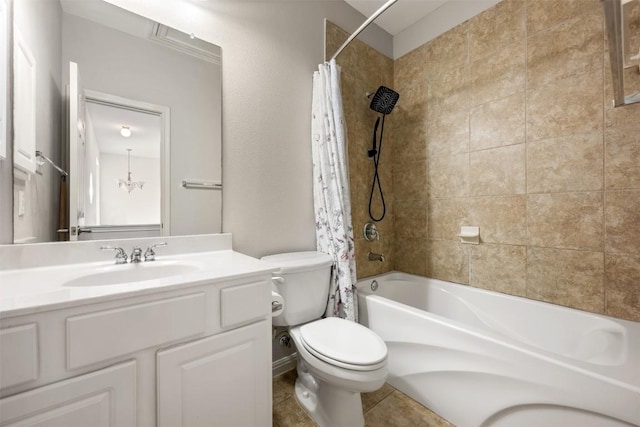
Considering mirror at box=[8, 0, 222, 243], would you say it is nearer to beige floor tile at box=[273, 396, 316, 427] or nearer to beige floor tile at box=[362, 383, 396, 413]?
beige floor tile at box=[273, 396, 316, 427]

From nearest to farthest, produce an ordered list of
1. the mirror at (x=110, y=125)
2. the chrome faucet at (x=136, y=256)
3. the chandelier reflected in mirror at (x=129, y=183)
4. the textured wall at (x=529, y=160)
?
the mirror at (x=110, y=125) < the chrome faucet at (x=136, y=256) < the chandelier reflected in mirror at (x=129, y=183) < the textured wall at (x=529, y=160)

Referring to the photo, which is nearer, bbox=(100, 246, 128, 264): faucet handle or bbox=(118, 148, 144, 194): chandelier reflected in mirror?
bbox=(100, 246, 128, 264): faucet handle

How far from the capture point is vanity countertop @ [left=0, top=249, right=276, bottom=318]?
0.60 meters

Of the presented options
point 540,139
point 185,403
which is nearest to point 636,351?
point 540,139

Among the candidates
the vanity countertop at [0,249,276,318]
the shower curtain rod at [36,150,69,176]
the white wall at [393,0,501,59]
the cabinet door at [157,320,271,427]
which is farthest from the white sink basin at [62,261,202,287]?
the white wall at [393,0,501,59]

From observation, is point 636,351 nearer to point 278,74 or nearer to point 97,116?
point 278,74

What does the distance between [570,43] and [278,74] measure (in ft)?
5.41

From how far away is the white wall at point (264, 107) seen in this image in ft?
4.63

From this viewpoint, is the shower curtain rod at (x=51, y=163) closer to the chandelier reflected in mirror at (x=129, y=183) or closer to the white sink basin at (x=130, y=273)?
the chandelier reflected in mirror at (x=129, y=183)

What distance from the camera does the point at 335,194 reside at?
62.2 inches

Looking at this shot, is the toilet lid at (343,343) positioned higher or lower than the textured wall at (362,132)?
lower

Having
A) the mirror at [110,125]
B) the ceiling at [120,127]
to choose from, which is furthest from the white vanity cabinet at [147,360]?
the ceiling at [120,127]

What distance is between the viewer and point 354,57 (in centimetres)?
194

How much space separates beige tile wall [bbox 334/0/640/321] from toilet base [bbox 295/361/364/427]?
37.0 inches
